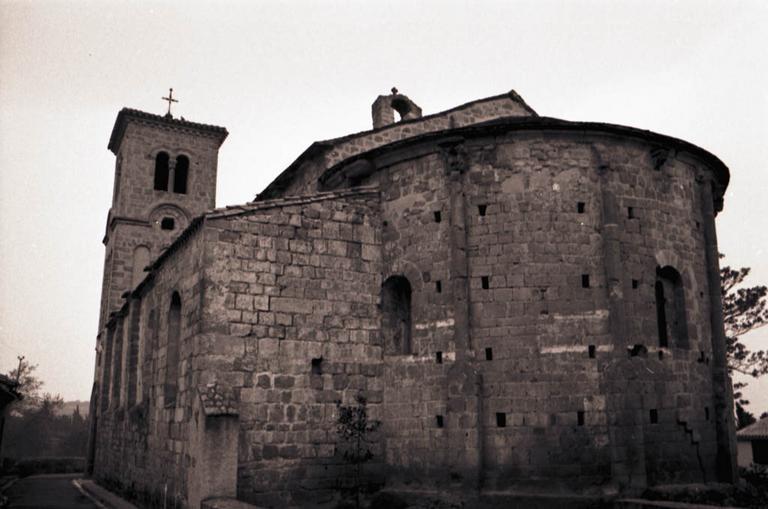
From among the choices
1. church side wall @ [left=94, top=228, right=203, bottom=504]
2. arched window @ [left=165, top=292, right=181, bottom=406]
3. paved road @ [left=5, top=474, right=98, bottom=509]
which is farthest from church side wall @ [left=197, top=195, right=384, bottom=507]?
paved road @ [left=5, top=474, right=98, bottom=509]

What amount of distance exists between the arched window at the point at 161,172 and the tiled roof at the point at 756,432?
87.7ft

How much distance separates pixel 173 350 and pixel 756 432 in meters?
26.8

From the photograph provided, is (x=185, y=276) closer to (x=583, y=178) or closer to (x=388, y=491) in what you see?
(x=388, y=491)

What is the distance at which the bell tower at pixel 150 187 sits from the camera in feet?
85.6

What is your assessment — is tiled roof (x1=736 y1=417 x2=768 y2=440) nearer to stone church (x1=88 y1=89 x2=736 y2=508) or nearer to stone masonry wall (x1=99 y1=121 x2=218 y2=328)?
stone church (x1=88 y1=89 x2=736 y2=508)

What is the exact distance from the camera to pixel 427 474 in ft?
38.1

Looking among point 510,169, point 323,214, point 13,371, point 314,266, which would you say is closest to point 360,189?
point 323,214

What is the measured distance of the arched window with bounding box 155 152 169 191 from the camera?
91.5 ft

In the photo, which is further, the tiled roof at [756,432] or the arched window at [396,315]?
the tiled roof at [756,432]

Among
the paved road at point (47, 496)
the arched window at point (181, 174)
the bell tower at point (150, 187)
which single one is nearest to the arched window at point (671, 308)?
the paved road at point (47, 496)

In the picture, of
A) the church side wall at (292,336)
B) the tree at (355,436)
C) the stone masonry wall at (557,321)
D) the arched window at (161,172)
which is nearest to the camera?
the church side wall at (292,336)

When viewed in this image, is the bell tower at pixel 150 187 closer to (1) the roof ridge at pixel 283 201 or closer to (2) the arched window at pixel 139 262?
(2) the arched window at pixel 139 262

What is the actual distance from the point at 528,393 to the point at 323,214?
485 cm

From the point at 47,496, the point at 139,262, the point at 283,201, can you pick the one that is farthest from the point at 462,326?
the point at 139,262
